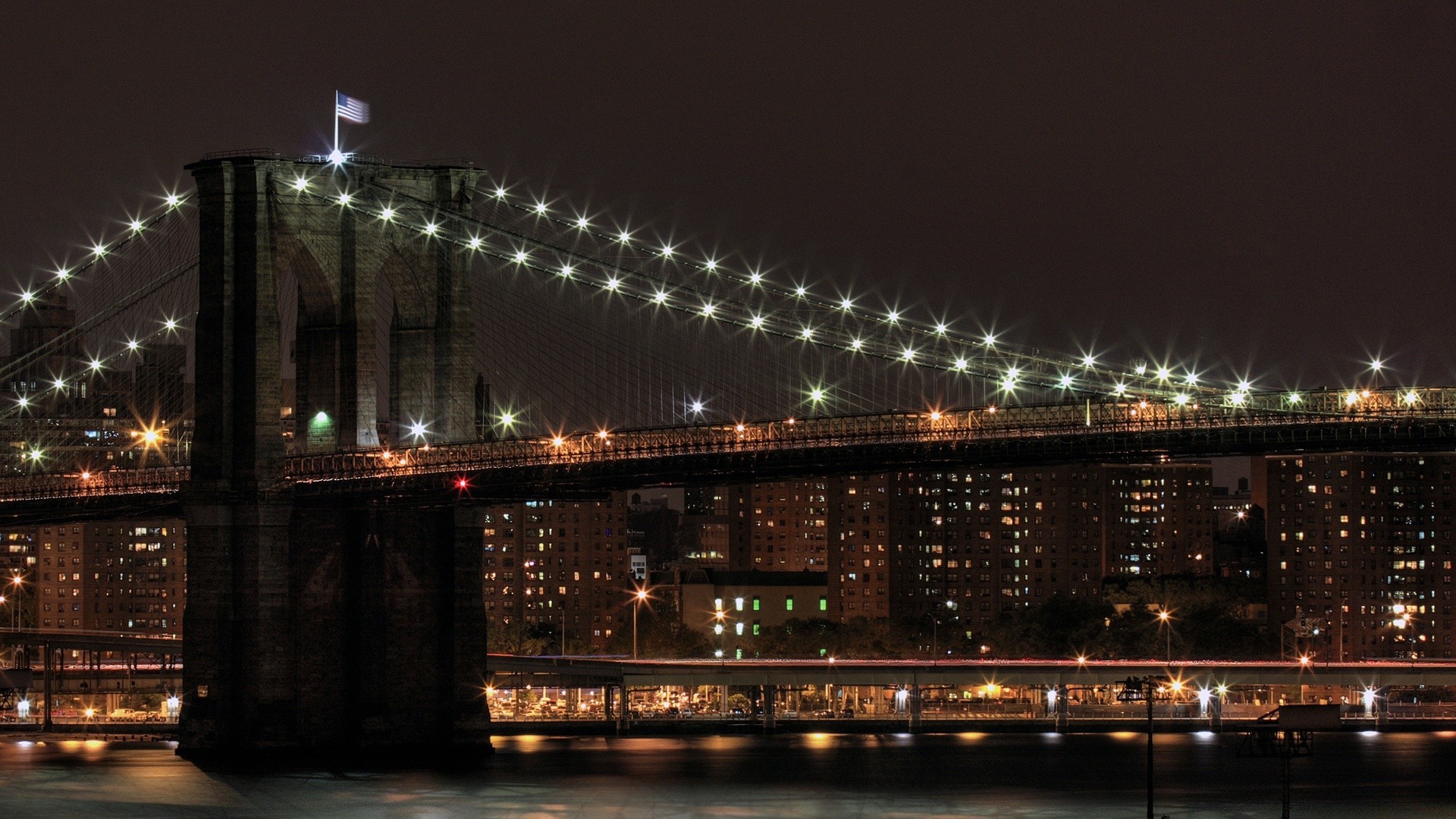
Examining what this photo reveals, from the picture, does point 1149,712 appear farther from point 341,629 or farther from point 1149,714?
point 341,629

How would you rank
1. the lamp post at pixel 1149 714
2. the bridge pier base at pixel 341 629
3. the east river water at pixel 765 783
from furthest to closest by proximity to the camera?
the bridge pier base at pixel 341 629, the east river water at pixel 765 783, the lamp post at pixel 1149 714

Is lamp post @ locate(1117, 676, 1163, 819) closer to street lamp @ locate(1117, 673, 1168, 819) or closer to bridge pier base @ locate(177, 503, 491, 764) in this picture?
street lamp @ locate(1117, 673, 1168, 819)

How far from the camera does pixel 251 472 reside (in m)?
88.1

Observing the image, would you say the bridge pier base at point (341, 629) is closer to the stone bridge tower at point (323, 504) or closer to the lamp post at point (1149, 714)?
the stone bridge tower at point (323, 504)

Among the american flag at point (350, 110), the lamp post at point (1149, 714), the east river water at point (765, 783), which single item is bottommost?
the east river water at point (765, 783)

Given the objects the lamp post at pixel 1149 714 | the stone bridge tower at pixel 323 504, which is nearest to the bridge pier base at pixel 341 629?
the stone bridge tower at pixel 323 504

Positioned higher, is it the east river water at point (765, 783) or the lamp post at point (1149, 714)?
the lamp post at point (1149, 714)

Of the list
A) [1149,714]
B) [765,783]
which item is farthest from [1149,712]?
[765,783]

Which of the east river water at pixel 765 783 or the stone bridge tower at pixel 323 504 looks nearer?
the east river water at pixel 765 783

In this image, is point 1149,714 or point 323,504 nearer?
point 1149,714

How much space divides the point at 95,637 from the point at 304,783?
6453 cm

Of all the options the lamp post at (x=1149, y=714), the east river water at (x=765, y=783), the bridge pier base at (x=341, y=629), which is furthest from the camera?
the bridge pier base at (x=341, y=629)

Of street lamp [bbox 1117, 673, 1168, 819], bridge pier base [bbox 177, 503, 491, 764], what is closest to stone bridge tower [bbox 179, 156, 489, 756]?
bridge pier base [bbox 177, 503, 491, 764]

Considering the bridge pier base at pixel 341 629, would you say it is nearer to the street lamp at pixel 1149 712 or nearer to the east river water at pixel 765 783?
the east river water at pixel 765 783
